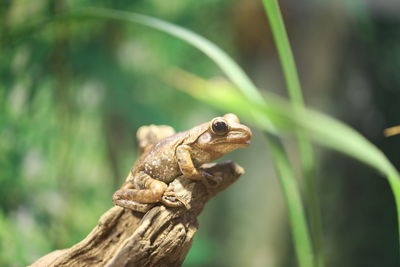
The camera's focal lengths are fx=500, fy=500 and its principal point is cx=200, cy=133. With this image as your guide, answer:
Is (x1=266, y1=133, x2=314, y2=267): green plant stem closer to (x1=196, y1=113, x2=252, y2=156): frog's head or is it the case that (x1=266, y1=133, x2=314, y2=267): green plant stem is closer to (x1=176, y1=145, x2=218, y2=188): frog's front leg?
(x1=196, y1=113, x2=252, y2=156): frog's head

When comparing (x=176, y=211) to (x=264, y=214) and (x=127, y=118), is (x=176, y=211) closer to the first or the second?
(x=127, y=118)

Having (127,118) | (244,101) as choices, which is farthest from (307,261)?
(127,118)

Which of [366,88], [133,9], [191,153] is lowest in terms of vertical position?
[191,153]

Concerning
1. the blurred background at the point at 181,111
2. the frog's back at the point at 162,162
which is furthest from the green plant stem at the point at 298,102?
the blurred background at the point at 181,111

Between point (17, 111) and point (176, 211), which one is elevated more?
point (17, 111)

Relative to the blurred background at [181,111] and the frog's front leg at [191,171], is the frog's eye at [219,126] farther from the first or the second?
the blurred background at [181,111]

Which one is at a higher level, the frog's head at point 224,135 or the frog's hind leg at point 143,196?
the frog's head at point 224,135

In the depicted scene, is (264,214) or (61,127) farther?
(264,214)

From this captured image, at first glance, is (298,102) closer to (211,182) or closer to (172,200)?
(211,182)

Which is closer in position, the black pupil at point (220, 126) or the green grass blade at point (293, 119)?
the green grass blade at point (293, 119)
